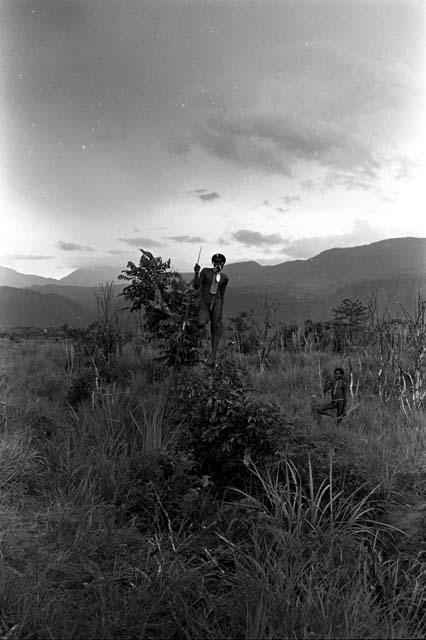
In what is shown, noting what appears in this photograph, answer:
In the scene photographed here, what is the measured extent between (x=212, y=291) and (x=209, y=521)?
14.6 feet

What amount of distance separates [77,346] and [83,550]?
10.6m

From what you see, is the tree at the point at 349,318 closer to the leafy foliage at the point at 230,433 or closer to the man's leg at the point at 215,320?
the man's leg at the point at 215,320

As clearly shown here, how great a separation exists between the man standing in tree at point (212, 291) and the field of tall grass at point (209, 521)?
1.36 meters

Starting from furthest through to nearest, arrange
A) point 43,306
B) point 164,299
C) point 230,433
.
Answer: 1. point 43,306
2. point 164,299
3. point 230,433

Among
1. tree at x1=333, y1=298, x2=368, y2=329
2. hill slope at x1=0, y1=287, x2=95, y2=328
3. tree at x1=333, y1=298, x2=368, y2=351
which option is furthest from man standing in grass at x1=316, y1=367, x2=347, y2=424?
hill slope at x1=0, y1=287, x2=95, y2=328

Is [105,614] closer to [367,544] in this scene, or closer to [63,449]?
[367,544]

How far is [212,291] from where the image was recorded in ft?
25.9

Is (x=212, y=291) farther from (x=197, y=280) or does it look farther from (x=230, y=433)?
(x=230, y=433)

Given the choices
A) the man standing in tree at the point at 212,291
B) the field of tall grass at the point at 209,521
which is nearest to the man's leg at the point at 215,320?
the man standing in tree at the point at 212,291

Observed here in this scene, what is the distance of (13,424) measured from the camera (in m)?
6.03

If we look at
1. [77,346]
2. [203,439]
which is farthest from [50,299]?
[203,439]

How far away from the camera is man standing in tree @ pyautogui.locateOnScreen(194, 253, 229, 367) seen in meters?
7.84

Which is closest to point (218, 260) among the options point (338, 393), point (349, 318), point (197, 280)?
point (197, 280)

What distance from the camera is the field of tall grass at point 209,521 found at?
259 cm
